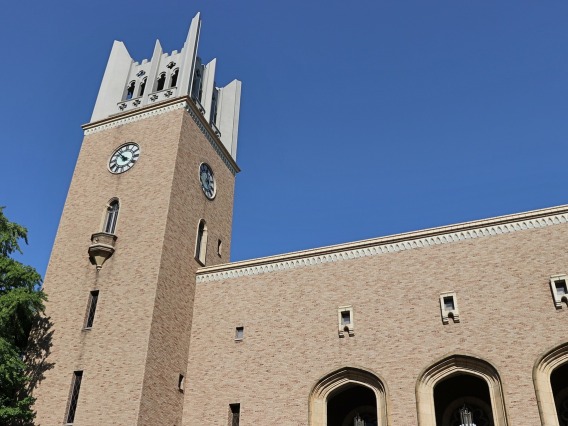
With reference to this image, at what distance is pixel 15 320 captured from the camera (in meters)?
19.4

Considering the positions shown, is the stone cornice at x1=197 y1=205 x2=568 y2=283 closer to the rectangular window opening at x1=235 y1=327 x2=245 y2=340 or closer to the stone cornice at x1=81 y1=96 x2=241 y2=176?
the rectangular window opening at x1=235 y1=327 x2=245 y2=340

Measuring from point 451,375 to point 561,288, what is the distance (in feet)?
12.9

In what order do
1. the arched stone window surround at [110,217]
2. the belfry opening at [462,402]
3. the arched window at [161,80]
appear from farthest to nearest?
the arched window at [161,80] → the arched stone window surround at [110,217] → the belfry opening at [462,402]

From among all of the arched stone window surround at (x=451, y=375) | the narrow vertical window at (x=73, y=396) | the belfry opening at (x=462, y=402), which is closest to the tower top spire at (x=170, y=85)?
the narrow vertical window at (x=73, y=396)

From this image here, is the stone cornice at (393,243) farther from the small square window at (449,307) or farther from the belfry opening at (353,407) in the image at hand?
the belfry opening at (353,407)

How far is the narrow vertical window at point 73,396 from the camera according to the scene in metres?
18.3

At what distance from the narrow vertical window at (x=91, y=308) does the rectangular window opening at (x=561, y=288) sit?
14.5m

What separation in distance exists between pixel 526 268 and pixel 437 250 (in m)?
2.71

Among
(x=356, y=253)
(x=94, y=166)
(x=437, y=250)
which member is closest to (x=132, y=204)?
(x=94, y=166)

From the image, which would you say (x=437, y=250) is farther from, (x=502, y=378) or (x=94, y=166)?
(x=94, y=166)

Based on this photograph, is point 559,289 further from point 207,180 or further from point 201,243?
point 207,180

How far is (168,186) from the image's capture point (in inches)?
872

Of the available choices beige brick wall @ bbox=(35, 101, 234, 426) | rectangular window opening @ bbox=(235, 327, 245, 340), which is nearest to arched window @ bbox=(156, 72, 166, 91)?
beige brick wall @ bbox=(35, 101, 234, 426)

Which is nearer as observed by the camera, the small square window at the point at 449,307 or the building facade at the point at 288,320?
the building facade at the point at 288,320
